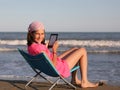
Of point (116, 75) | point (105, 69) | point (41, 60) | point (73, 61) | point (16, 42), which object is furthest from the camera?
point (16, 42)

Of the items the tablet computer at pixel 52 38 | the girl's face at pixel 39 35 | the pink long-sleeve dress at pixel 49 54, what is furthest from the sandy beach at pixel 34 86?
the girl's face at pixel 39 35

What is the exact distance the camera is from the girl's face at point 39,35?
5923mm

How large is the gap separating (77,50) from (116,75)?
3.13m

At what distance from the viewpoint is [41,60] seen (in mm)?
5789

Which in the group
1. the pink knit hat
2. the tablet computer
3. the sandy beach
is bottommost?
the sandy beach

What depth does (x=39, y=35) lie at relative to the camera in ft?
19.5

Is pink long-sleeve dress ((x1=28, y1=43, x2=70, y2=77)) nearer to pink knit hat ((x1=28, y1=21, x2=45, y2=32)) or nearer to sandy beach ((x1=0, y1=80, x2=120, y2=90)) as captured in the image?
pink knit hat ((x1=28, y1=21, x2=45, y2=32))

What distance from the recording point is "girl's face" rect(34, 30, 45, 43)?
19.4 feet

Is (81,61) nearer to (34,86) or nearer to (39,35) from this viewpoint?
(39,35)

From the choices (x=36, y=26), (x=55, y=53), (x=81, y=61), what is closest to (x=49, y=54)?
(x=55, y=53)

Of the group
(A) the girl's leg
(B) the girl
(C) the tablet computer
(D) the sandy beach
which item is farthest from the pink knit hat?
(D) the sandy beach

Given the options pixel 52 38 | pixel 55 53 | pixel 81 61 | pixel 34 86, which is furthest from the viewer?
pixel 34 86

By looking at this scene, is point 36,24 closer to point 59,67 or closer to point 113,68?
point 59,67

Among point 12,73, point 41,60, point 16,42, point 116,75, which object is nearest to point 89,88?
point 41,60
